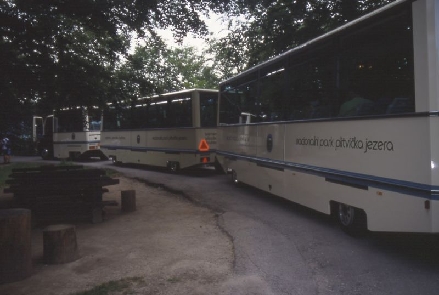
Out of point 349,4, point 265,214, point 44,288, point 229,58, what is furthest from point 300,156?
point 229,58

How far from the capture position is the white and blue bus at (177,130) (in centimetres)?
1558

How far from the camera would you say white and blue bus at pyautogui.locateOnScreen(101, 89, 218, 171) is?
15.6m

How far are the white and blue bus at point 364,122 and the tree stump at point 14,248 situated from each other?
4.46 m

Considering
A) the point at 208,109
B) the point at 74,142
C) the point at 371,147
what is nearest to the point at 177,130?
the point at 208,109

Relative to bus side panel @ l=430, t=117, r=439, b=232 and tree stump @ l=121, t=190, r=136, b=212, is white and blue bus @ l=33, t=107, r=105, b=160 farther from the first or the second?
bus side panel @ l=430, t=117, r=439, b=232

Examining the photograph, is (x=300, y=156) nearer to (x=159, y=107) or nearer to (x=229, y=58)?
(x=159, y=107)

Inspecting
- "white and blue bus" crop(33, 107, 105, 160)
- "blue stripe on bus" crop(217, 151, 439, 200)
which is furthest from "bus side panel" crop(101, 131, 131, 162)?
"blue stripe on bus" crop(217, 151, 439, 200)

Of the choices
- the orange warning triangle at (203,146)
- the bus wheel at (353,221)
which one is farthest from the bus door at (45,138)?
the bus wheel at (353,221)

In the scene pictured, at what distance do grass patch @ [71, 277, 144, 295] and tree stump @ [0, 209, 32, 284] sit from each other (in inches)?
42.5

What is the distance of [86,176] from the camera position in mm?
8320

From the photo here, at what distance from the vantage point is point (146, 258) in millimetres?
5512

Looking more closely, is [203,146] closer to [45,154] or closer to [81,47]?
[81,47]

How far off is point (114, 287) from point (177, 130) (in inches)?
474

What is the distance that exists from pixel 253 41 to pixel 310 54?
397 inches
